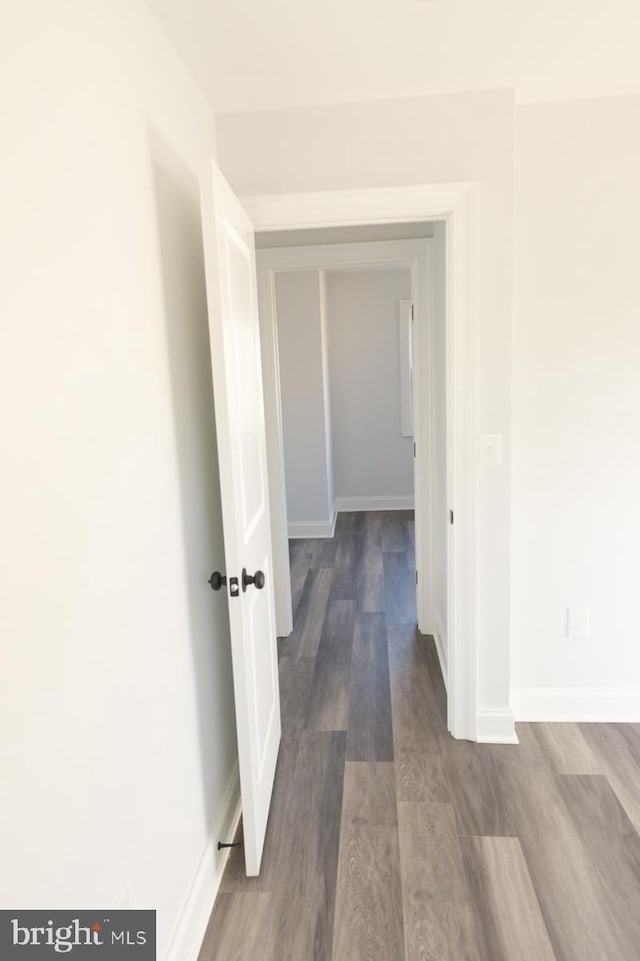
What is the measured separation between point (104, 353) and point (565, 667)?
2.28 metres

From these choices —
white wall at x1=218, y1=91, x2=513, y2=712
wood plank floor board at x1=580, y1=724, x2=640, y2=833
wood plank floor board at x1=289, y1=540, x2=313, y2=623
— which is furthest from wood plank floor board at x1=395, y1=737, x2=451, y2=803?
wood plank floor board at x1=289, y1=540, x2=313, y2=623

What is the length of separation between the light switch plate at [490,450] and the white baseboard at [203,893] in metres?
1.49

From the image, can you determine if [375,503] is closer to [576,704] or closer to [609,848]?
[576,704]

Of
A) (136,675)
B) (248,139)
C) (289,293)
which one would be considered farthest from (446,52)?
(289,293)

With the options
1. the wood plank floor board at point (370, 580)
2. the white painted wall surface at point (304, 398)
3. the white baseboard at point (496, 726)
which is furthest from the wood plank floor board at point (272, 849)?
the white painted wall surface at point (304, 398)

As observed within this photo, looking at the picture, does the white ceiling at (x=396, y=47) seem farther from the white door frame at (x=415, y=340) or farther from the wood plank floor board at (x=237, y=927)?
the wood plank floor board at (x=237, y=927)

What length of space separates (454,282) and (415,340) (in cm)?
104

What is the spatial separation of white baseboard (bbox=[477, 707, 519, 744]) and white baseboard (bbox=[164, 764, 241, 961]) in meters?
1.02

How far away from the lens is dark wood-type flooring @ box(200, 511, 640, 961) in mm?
1588

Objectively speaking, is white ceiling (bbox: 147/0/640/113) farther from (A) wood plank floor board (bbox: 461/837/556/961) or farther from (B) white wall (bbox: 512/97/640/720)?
(A) wood plank floor board (bbox: 461/837/556/961)

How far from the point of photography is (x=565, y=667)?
2543 millimetres

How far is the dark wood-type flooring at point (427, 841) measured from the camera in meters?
1.59

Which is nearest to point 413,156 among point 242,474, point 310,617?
point 242,474

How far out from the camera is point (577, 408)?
237 cm
